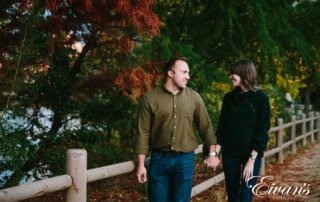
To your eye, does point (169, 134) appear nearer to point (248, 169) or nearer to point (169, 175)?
point (169, 175)

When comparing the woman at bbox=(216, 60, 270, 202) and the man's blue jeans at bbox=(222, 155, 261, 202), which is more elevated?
the woman at bbox=(216, 60, 270, 202)

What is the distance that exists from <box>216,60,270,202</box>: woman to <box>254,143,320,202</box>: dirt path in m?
2.47

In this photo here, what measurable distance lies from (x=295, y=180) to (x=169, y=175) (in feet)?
15.1

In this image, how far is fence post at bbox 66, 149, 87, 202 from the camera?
11.1ft

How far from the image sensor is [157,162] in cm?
357

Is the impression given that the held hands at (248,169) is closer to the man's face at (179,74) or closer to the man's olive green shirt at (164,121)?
the man's olive green shirt at (164,121)

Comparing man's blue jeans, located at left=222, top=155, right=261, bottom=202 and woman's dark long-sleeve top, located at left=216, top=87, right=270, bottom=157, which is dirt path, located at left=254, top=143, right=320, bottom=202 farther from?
woman's dark long-sleeve top, located at left=216, top=87, right=270, bottom=157

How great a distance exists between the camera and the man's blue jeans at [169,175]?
355 centimetres

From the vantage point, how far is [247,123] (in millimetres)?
3664

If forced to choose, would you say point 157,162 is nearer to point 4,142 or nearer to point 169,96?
point 169,96

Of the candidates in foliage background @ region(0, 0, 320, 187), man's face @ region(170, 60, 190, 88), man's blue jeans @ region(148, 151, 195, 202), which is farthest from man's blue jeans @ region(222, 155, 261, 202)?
foliage background @ region(0, 0, 320, 187)

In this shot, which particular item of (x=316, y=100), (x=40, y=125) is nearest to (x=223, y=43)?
(x=40, y=125)

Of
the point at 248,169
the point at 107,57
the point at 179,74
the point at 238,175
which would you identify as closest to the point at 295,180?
the point at 107,57

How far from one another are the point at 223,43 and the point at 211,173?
2.95 m
